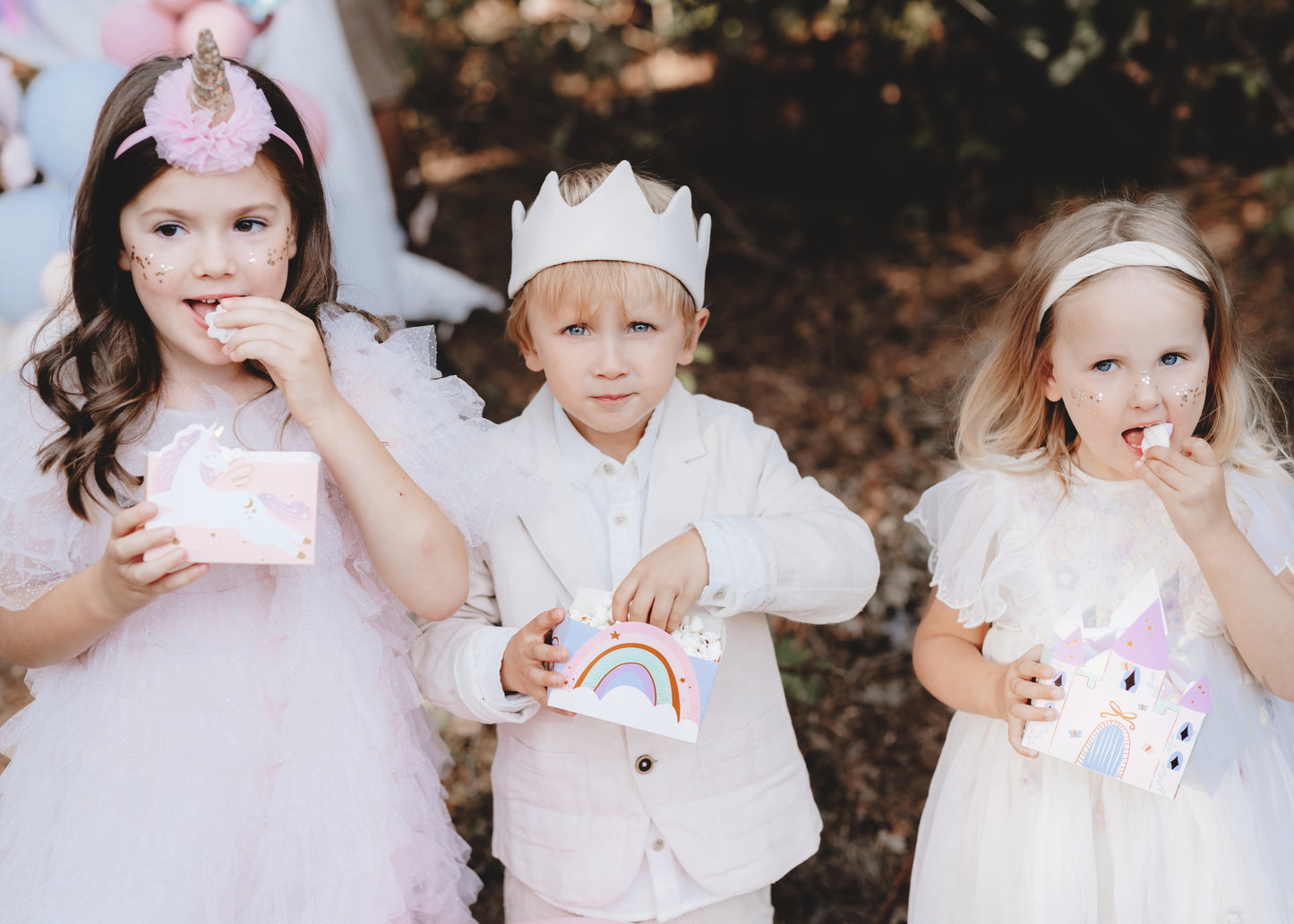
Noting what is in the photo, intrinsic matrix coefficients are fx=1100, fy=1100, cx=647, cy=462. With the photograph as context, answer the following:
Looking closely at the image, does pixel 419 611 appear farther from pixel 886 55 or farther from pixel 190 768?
pixel 886 55

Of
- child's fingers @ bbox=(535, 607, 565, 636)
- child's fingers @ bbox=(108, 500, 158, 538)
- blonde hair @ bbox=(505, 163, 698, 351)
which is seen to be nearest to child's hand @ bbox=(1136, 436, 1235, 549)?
blonde hair @ bbox=(505, 163, 698, 351)

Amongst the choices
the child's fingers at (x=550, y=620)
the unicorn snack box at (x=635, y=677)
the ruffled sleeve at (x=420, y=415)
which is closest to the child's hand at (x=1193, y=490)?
the unicorn snack box at (x=635, y=677)

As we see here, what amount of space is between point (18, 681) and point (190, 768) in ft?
7.92

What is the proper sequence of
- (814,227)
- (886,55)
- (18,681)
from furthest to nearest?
(814,227)
(886,55)
(18,681)

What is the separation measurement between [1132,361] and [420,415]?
129cm

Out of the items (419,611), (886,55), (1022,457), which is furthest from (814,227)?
(419,611)

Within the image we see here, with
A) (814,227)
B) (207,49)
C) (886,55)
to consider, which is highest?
(886,55)

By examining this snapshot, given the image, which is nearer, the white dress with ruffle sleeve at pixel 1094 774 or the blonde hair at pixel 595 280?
the white dress with ruffle sleeve at pixel 1094 774

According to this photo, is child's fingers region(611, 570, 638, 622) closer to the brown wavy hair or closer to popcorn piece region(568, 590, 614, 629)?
popcorn piece region(568, 590, 614, 629)

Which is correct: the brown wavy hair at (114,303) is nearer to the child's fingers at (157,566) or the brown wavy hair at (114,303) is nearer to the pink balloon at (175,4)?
the child's fingers at (157,566)

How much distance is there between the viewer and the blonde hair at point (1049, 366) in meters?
2.06

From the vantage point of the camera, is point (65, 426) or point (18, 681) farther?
point (18, 681)

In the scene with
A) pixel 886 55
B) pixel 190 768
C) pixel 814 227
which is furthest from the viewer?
pixel 814 227

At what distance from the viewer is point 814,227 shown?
650 centimetres
